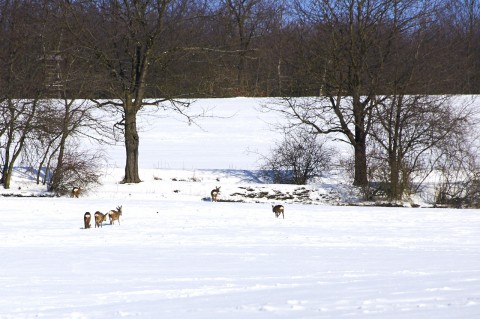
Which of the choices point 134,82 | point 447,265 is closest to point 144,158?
point 134,82

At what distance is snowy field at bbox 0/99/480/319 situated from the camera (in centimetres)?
807

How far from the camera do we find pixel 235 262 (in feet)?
39.2

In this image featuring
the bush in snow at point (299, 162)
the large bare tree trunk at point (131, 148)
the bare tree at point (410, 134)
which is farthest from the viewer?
the bush in snow at point (299, 162)

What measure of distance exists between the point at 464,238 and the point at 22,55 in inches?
798

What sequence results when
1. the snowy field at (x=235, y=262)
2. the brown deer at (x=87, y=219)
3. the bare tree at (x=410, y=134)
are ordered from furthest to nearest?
the bare tree at (x=410, y=134), the brown deer at (x=87, y=219), the snowy field at (x=235, y=262)

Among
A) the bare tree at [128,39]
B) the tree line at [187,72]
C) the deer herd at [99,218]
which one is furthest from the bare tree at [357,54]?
the deer herd at [99,218]

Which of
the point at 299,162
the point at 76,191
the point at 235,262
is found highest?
the point at 299,162

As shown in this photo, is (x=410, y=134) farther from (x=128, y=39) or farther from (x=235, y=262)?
(x=235, y=262)

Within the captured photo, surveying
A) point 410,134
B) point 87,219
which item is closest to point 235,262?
point 87,219

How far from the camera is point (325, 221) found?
759 inches

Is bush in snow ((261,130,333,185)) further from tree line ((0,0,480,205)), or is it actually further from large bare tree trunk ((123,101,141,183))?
large bare tree trunk ((123,101,141,183))

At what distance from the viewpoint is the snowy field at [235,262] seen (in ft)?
26.5

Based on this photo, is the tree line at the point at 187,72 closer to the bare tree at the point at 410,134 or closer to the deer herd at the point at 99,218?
the bare tree at the point at 410,134

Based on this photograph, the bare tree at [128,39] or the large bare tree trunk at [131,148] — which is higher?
the bare tree at [128,39]
